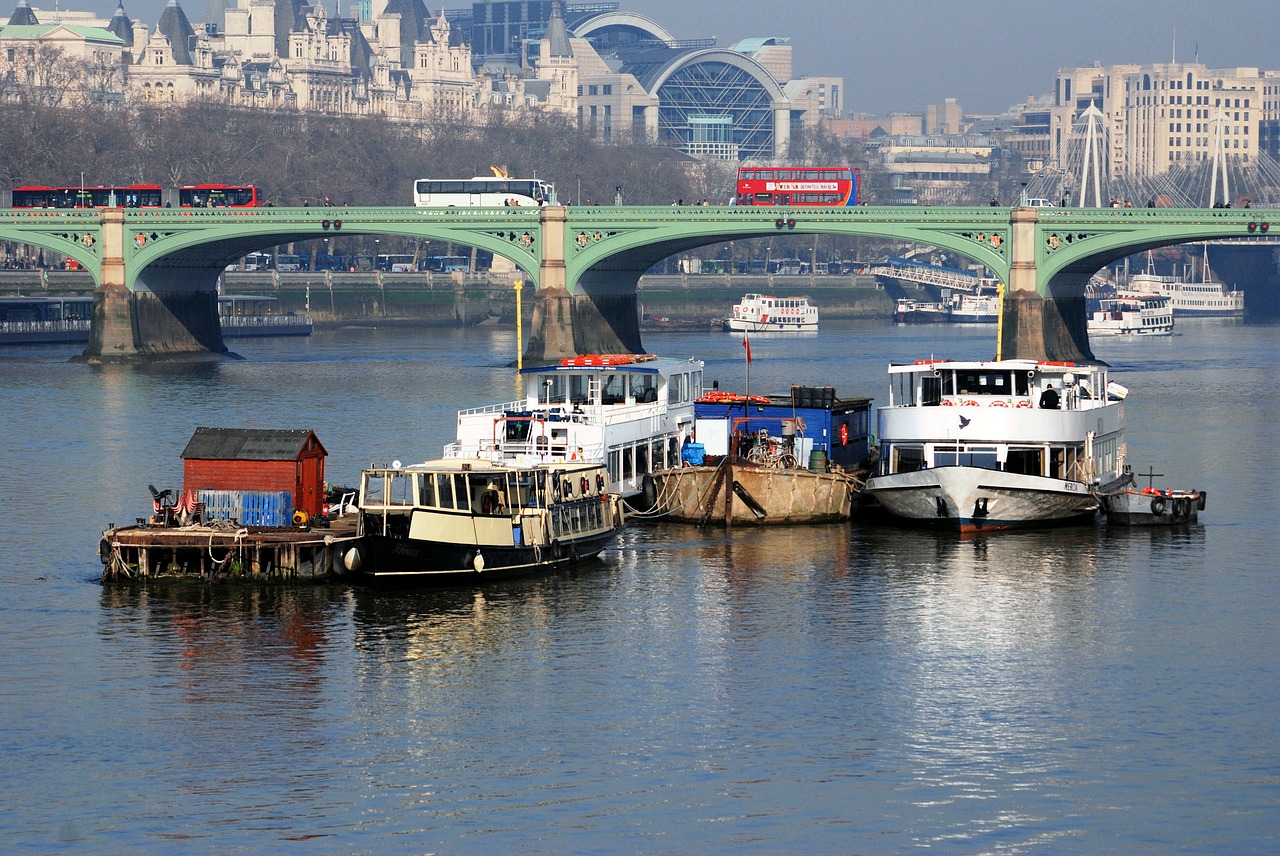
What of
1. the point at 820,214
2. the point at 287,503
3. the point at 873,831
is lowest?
the point at 873,831

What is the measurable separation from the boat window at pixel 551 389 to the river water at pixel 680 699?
375 cm

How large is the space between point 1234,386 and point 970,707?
202 feet

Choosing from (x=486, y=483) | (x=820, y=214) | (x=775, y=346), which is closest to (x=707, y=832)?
(x=486, y=483)

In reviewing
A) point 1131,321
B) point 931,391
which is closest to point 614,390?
point 931,391

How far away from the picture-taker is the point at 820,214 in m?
99.0

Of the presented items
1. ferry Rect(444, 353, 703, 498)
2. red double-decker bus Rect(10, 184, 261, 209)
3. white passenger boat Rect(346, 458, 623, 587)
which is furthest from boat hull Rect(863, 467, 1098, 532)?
red double-decker bus Rect(10, 184, 261, 209)

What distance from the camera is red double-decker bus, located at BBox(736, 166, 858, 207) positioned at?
354 ft

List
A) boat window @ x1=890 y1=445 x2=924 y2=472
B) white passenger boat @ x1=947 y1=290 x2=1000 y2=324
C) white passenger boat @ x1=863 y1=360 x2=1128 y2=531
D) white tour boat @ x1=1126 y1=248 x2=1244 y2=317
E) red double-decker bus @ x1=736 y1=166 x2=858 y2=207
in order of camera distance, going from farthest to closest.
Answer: white tour boat @ x1=1126 y1=248 x2=1244 y2=317 → white passenger boat @ x1=947 y1=290 x2=1000 y2=324 → red double-decker bus @ x1=736 y1=166 x2=858 y2=207 → boat window @ x1=890 y1=445 x2=924 y2=472 → white passenger boat @ x1=863 y1=360 x2=1128 y2=531

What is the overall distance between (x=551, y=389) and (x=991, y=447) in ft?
31.5

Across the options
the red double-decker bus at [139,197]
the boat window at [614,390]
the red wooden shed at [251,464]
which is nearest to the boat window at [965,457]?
the boat window at [614,390]

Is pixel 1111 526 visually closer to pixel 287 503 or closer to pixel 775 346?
pixel 287 503

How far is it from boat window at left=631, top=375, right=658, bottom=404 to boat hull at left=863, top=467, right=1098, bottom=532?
591 cm

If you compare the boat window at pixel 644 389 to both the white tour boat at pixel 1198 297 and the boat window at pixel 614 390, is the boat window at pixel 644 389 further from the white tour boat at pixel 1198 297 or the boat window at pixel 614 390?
the white tour boat at pixel 1198 297

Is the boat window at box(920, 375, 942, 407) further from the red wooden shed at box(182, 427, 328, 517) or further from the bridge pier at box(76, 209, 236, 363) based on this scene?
the bridge pier at box(76, 209, 236, 363)
